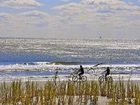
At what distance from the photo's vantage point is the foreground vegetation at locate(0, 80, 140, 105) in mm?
14141

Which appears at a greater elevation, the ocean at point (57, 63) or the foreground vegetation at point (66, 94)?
the foreground vegetation at point (66, 94)

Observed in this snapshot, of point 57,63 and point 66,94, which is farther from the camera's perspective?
point 57,63

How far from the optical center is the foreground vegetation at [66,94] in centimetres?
1414

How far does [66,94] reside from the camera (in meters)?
15.2

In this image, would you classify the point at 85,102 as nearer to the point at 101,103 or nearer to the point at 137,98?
the point at 101,103

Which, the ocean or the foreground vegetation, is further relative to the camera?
the ocean

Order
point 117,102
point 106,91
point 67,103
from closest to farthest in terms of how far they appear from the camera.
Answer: point 117,102, point 67,103, point 106,91

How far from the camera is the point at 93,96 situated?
15562 mm

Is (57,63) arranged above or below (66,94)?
below

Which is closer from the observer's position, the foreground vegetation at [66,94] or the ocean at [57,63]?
the foreground vegetation at [66,94]

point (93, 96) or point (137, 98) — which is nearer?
point (137, 98)

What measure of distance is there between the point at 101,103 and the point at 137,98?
1.58 m

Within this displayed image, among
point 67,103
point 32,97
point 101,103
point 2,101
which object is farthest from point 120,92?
point 2,101

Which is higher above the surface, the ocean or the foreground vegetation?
the foreground vegetation
